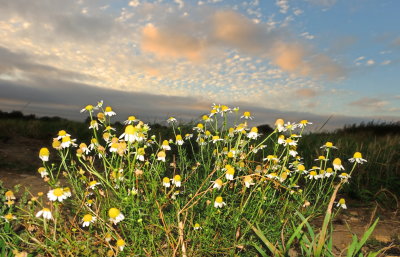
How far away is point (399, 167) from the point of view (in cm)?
586

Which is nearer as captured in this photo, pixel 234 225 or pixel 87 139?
pixel 234 225

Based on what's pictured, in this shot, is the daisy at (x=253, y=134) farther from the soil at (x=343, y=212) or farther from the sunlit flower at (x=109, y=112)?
the sunlit flower at (x=109, y=112)

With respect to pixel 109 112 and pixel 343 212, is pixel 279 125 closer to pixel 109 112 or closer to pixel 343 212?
pixel 109 112

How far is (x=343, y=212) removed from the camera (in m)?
4.77

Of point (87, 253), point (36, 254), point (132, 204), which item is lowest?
point (36, 254)

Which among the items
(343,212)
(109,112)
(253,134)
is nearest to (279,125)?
(253,134)

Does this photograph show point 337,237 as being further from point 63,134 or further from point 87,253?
point 63,134

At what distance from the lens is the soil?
3.54 meters

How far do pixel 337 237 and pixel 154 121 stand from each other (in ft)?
23.0

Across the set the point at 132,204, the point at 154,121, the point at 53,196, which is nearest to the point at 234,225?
the point at 132,204

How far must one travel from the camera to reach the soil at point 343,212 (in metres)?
3.54

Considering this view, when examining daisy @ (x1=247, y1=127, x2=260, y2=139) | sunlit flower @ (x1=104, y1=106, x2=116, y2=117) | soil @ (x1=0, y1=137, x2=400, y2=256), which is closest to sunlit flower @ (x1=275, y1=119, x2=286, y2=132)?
daisy @ (x1=247, y1=127, x2=260, y2=139)

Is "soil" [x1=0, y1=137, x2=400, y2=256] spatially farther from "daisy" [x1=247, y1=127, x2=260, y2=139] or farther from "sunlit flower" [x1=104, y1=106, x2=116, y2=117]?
"sunlit flower" [x1=104, y1=106, x2=116, y2=117]

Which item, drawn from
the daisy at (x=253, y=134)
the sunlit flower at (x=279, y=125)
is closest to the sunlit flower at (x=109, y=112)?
the daisy at (x=253, y=134)
